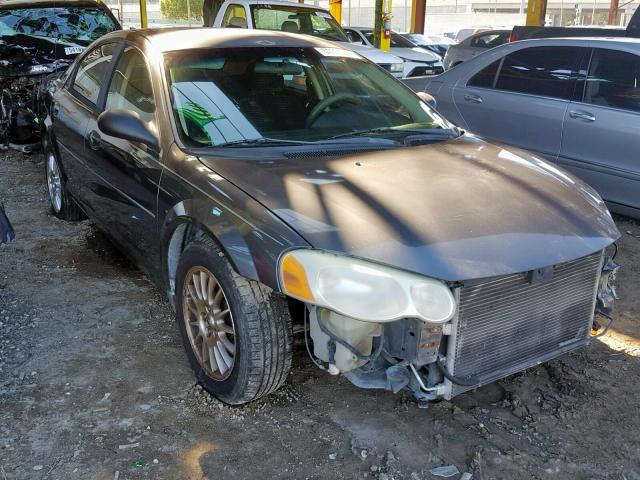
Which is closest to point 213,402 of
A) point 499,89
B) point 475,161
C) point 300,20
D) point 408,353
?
point 408,353

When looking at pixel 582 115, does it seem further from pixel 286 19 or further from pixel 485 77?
pixel 286 19

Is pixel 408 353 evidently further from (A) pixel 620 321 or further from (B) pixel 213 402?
(A) pixel 620 321

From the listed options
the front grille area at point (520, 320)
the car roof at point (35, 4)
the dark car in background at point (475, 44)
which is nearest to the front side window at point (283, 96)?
the front grille area at point (520, 320)

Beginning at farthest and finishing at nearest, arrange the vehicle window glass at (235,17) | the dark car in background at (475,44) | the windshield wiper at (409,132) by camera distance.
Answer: the dark car in background at (475,44) < the vehicle window glass at (235,17) < the windshield wiper at (409,132)

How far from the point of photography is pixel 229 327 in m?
2.73

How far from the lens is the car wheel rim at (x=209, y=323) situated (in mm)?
2754

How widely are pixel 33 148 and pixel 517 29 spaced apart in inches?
255

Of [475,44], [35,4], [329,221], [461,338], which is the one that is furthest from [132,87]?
[475,44]

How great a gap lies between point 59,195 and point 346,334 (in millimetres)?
3509

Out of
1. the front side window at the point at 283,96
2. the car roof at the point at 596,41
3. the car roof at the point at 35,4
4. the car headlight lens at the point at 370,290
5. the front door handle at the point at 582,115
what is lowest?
the car headlight lens at the point at 370,290

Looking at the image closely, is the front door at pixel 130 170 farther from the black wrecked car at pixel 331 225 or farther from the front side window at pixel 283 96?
the front side window at pixel 283 96

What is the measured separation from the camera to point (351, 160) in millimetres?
2986

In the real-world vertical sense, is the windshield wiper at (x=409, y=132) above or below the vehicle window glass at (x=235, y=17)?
below

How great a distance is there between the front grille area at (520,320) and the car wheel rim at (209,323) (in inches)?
36.5
